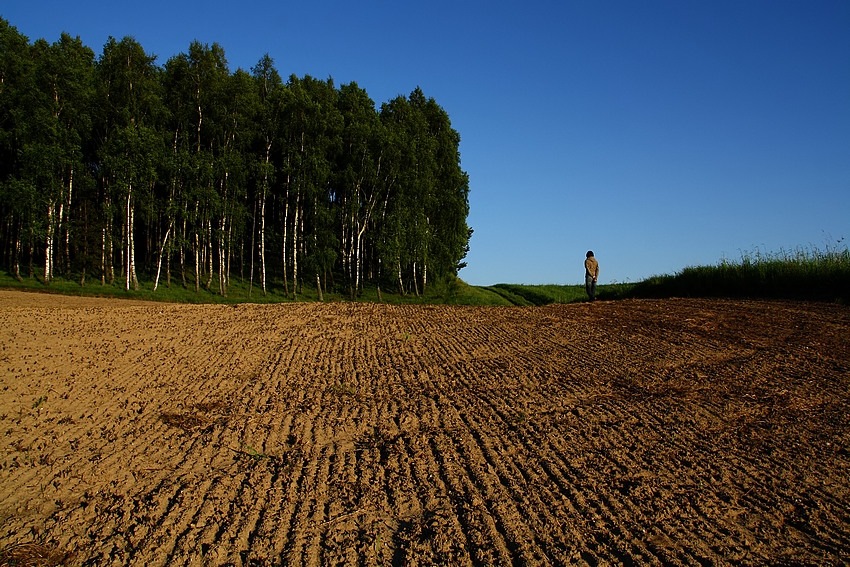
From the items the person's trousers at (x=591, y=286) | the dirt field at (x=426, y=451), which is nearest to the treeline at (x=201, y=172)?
the person's trousers at (x=591, y=286)

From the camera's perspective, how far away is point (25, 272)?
39250 mm

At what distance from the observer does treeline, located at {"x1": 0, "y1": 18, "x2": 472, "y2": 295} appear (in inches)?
1441

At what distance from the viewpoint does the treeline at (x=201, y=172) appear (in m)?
36.6

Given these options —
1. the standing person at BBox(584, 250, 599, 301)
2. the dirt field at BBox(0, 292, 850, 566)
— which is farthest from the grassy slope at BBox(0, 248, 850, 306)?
the dirt field at BBox(0, 292, 850, 566)

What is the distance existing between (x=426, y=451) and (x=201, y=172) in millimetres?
36620

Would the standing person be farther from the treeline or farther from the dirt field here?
the treeline

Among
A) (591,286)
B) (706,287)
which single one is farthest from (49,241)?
(706,287)

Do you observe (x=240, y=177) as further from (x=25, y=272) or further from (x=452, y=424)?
(x=452, y=424)

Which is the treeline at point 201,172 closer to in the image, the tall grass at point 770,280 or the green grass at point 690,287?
the green grass at point 690,287

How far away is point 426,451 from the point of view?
24.0 feet

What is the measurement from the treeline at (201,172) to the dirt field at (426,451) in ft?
86.1

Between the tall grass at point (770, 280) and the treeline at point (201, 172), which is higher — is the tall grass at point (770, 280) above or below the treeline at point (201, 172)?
below

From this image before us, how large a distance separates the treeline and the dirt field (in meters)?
26.2

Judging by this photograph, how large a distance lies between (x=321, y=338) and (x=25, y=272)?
32.1 m
